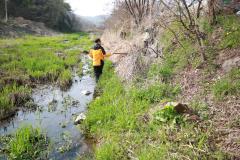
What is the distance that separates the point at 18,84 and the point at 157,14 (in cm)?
554

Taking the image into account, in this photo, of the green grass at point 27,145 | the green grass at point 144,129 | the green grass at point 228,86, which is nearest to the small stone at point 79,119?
the green grass at point 144,129

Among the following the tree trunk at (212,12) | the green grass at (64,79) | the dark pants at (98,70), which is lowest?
the green grass at (64,79)

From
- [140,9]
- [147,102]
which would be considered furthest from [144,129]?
[140,9]

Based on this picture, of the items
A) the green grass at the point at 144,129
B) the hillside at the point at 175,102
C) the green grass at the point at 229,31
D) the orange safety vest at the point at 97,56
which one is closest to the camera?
the green grass at the point at 144,129

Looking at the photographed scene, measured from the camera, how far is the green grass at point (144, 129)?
4.36 metres

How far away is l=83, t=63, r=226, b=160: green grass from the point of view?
14.3ft

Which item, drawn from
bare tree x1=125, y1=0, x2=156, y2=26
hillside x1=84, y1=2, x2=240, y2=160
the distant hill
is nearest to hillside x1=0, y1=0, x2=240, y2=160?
hillside x1=84, y1=2, x2=240, y2=160

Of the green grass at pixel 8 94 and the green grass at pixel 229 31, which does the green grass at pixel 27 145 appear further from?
the green grass at pixel 229 31

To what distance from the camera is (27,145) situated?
206 inches

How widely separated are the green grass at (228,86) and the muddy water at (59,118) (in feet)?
9.16

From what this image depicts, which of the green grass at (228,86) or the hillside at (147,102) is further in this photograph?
the green grass at (228,86)

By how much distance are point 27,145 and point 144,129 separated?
2.18 m

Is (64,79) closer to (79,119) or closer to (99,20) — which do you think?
(79,119)

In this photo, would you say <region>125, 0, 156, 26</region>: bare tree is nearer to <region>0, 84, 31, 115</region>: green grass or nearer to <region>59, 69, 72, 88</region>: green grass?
<region>59, 69, 72, 88</region>: green grass
